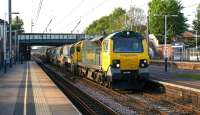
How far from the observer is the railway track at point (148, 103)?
59.0 feet

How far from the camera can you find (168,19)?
91000 mm

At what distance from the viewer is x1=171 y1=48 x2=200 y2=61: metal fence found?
6979 cm

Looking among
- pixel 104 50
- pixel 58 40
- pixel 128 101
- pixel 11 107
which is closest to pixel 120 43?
pixel 104 50

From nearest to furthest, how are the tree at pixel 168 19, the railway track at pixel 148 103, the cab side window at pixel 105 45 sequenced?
the railway track at pixel 148 103 < the cab side window at pixel 105 45 < the tree at pixel 168 19

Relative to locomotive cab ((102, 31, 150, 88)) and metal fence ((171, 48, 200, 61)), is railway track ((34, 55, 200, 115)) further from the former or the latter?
metal fence ((171, 48, 200, 61))

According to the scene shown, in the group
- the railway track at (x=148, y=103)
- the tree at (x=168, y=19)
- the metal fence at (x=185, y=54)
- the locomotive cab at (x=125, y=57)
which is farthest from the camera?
the tree at (x=168, y=19)

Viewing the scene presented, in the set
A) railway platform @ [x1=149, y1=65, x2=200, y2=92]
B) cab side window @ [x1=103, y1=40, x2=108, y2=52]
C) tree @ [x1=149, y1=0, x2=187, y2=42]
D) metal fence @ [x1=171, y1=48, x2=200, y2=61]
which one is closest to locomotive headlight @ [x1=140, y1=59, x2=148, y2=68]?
railway platform @ [x1=149, y1=65, x2=200, y2=92]

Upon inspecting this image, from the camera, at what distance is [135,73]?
25.1m

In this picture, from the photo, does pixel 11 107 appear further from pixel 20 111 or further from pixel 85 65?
pixel 85 65

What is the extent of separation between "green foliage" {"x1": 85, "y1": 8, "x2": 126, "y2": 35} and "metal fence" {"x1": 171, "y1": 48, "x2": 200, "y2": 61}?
113ft

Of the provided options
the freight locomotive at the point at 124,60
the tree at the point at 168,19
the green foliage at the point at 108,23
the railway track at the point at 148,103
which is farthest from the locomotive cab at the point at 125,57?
the green foliage at the point at 108,23

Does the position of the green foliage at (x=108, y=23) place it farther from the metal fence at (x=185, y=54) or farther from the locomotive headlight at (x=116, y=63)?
the locomotive headlight at (x=116, y=63)

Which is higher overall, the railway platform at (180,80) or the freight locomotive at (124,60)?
the freight locomotive at (124,60)

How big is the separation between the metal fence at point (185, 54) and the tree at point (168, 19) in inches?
585
